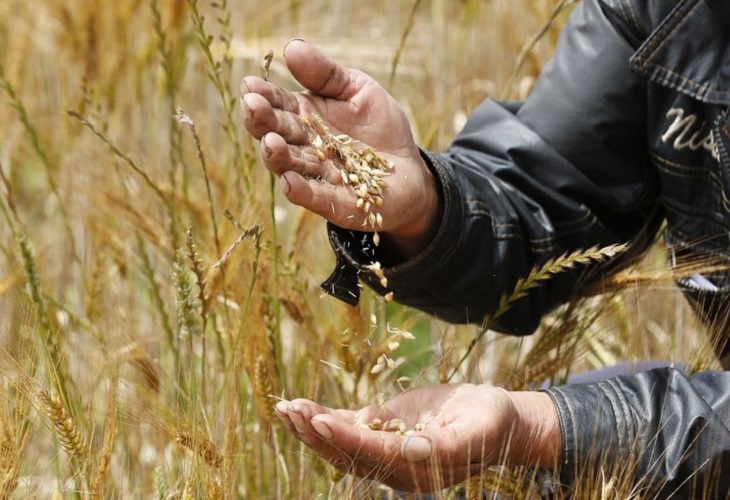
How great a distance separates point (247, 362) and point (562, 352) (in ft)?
1.48

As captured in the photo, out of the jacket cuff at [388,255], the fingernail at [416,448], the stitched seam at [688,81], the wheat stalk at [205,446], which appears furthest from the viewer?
the stitched seam at [688,81]

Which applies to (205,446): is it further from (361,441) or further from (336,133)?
(336,133)

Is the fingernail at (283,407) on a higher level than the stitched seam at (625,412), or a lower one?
higher

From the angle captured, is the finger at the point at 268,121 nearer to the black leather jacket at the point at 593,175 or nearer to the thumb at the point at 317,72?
the thumb at the point at 317,72

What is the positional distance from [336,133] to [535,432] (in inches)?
16.6

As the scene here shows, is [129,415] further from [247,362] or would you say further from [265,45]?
[265,45]

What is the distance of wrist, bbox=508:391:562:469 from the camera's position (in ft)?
3.70

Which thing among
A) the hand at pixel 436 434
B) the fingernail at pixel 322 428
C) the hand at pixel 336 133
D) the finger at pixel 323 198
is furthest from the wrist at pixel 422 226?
the fingernail at pixel 322 428

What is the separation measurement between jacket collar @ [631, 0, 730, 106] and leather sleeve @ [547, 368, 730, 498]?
0.44 meters

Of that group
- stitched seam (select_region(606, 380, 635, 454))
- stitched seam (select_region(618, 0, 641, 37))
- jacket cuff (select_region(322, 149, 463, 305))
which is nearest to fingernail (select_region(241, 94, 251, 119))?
jacket cuff (select_region(322, 149, 463, 305))

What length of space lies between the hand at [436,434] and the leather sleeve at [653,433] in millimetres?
27

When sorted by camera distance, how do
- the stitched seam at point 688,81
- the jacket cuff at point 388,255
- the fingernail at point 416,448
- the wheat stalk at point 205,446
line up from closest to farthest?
the fingernail at point 416,448 < the wheat stalk at point 205,446 < the jacket cuff at point 388,255 < the stitched seam at point 688,81

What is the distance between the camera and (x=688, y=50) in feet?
4.51

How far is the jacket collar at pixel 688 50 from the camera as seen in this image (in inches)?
53.6
